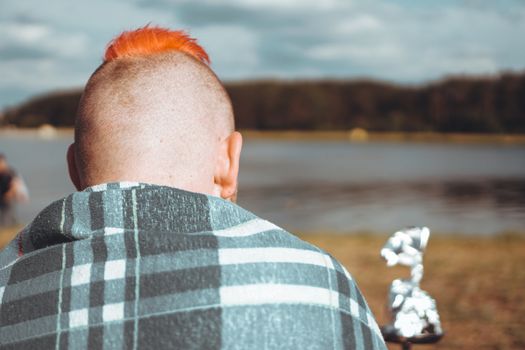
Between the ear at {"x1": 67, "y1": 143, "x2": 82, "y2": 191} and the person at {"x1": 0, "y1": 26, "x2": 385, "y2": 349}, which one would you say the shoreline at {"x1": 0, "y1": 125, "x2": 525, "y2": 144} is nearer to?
the ear at {"x1": 67, "y1": 143, "x2": 82, "y2": 191}

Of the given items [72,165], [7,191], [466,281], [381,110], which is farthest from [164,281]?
[381,110]

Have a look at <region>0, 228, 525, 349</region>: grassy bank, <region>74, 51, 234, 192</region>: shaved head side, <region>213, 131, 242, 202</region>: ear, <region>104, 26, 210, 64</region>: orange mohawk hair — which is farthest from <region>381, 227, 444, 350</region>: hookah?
<region>0, 228, 525, 349</region>: grassy bank

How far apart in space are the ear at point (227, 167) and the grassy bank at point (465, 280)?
17.2 ft

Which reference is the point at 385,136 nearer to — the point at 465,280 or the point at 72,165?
the point at 465,280

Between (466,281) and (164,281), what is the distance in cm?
934

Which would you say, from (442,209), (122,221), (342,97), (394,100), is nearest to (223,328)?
(122,221)

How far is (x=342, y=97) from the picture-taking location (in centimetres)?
15138

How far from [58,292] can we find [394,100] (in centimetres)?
14218

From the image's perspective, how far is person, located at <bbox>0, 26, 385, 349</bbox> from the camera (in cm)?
127

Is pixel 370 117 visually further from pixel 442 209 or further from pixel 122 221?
pixel 122 221

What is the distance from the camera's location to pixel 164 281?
1280mm

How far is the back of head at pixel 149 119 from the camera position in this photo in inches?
58.2

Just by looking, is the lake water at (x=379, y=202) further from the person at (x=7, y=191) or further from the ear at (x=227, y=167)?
the ear at (x=227, y=167)

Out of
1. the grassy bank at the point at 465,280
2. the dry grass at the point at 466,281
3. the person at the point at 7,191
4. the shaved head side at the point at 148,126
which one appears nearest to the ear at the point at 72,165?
the shaved head side at the point at 148,126
